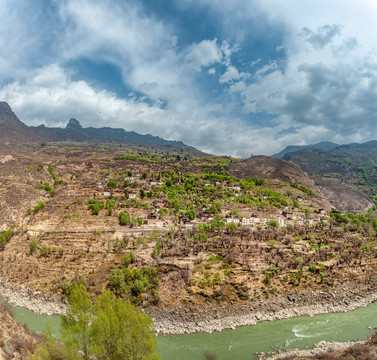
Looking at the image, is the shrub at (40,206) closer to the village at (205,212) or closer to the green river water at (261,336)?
the village at (205,212)

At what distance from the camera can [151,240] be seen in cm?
4625

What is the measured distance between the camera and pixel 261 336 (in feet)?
90.5

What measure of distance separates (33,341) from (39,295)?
1892cm

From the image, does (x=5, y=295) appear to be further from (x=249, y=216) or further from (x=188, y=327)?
(x=249, y=216)

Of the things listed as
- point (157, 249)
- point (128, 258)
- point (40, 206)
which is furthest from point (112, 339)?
point (40, 206)

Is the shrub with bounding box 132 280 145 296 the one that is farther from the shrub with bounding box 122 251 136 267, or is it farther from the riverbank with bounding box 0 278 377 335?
the shrub with bounding box 122 251 136 267

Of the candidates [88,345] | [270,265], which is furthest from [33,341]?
[270,265]

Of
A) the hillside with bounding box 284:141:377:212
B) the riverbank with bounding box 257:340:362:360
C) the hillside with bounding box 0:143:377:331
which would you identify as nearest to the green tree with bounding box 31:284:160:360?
the hillside with bounding box 0:143:377:331

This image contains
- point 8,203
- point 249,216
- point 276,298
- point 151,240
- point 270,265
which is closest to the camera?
point 276,298

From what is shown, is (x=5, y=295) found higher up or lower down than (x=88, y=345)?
lower down

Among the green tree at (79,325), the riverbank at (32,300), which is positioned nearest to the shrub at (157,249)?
the riverbank at (32,300)

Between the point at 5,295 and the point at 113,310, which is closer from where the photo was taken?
the point at 113,310

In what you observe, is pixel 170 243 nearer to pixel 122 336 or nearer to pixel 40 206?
pixel 122 336

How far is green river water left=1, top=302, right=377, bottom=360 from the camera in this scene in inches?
994
